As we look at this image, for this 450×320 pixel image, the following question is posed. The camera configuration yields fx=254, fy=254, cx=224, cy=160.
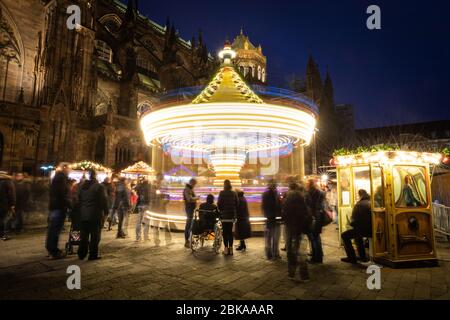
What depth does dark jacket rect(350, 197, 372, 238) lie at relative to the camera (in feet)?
17.1

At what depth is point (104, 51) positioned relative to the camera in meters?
32.5

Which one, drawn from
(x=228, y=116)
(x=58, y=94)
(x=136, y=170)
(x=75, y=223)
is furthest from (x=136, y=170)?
(x=75, y=223)

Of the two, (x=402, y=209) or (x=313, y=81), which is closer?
(x=402, y=209)

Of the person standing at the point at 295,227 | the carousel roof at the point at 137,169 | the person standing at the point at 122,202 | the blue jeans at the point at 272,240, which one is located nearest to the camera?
the person standing at the point at 295,227

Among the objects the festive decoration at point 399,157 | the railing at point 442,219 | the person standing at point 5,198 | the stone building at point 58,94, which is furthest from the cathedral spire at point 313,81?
the person standing at point 5,198

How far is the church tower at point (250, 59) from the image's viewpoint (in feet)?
171

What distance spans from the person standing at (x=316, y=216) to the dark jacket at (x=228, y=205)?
1.61m

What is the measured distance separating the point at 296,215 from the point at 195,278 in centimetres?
198

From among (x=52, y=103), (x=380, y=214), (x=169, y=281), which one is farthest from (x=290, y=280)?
(x=52, y=103)

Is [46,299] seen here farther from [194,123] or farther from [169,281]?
[194,123]

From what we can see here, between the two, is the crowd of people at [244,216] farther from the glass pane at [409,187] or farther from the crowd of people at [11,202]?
the crowd of people at [11,202]

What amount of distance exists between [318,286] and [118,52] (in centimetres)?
3246

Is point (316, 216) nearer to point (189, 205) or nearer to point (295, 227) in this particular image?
point (295, 227)

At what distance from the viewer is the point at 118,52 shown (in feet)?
96.8
